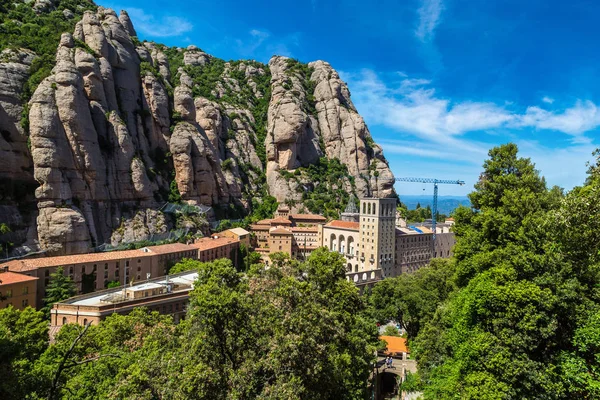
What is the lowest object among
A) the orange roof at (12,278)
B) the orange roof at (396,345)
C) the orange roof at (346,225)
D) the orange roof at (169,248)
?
the orange roof at (396,345)

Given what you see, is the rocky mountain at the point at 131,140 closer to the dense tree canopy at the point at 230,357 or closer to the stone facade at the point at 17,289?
the stone facade at the point at 17,289

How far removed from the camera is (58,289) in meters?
41.0

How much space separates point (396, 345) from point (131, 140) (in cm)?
6350

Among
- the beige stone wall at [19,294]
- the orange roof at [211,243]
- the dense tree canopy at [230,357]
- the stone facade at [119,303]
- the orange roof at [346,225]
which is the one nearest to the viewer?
the dense tree canopy at [230,357]

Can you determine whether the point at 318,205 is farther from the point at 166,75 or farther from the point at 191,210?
the point at 166,75

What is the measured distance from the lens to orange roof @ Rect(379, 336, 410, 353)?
130 feet

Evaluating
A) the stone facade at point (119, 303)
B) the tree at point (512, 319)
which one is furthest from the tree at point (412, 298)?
the stone facade at point (119, 303)

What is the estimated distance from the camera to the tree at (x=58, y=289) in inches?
1598

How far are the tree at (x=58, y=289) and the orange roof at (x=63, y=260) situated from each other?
2498mm

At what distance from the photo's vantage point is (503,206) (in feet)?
84.9

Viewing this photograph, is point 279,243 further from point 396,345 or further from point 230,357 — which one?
point 230,357

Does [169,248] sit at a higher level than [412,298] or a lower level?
higher

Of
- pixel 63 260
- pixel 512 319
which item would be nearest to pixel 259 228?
pixel 63 260

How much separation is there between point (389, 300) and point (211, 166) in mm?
61131
